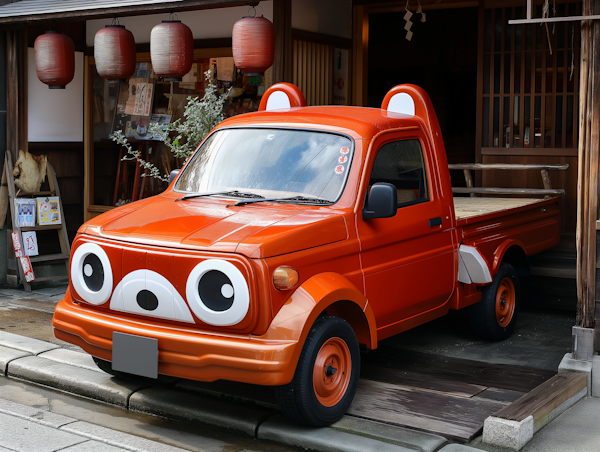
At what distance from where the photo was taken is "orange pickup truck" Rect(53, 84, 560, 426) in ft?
13.4

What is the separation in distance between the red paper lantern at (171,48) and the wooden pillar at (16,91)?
239cm

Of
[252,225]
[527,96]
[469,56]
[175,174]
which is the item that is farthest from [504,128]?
[252,225]

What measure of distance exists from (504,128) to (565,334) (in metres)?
3.03

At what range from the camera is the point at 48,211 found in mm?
9031

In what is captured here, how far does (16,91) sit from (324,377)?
621 centimetres

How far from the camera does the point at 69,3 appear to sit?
8000 millimetres

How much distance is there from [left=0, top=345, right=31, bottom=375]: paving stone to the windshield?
6.48ft

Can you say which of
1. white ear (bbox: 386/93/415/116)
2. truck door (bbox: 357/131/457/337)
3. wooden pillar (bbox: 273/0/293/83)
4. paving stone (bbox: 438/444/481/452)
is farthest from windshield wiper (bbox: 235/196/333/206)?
wooden pillar (bbox: 273/0/293/83)

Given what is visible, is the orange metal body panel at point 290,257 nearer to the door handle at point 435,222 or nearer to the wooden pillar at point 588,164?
the door handle at point 435,222

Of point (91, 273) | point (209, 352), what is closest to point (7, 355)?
point (91, 273)

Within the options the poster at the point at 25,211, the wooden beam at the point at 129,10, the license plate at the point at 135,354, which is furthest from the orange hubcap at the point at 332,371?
the poster at the point at 25,211

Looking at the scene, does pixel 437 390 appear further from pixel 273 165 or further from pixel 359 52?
pixel 359 52

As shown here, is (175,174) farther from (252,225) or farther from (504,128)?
(504,128)

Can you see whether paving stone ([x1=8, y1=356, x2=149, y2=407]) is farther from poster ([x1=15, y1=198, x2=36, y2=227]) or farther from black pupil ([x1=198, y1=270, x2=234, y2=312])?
poster ([x1=15, y1=198, x2=36, y2=227])
